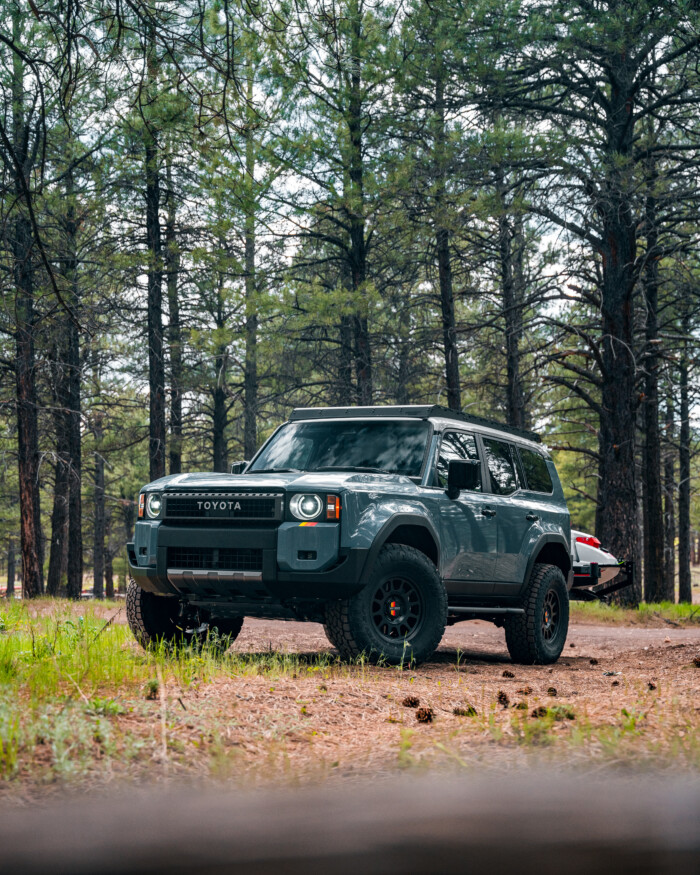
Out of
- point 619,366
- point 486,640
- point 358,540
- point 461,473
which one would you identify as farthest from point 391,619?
point 619,366

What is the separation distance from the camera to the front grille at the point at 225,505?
6.84 meters

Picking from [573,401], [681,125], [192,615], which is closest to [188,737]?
[192,615]

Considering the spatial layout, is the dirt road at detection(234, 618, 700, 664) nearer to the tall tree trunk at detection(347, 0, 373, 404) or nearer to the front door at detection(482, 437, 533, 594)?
the front door at detection(482, 437, 533, 594)

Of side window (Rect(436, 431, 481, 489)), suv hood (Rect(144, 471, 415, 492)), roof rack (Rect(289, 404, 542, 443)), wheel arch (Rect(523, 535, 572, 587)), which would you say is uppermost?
roof rack (Rect(289, 404, 542, 443))

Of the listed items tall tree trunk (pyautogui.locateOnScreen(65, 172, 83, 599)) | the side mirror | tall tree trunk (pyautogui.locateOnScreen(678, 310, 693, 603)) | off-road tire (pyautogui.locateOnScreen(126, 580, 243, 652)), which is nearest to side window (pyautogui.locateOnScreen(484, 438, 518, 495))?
the side mirror

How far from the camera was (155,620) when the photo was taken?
310 inches

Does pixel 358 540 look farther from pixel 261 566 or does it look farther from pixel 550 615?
pixel 550 615

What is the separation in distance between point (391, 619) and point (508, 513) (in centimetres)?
217

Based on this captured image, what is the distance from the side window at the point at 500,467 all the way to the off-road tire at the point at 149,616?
3346mm

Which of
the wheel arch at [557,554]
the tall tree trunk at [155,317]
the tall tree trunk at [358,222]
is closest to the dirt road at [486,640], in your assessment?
the wheel arch at [557,554]

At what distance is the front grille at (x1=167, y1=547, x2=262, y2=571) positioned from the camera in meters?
6.85

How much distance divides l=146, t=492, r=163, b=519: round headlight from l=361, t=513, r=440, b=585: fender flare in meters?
1.85

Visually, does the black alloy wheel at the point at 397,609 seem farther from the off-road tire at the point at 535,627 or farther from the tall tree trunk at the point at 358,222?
the tall tree trunk at the point at 358,222

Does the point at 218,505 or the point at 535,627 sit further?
the point at 535,627
